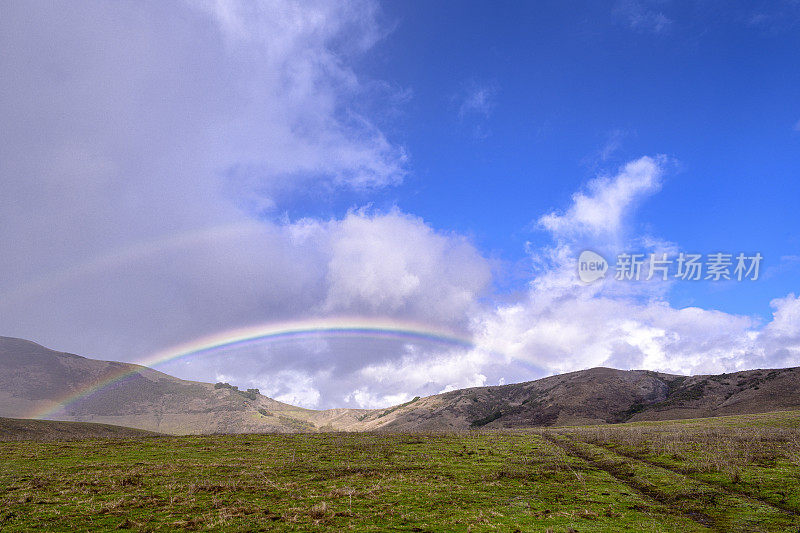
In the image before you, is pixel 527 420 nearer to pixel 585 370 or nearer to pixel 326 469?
pixel 585 370

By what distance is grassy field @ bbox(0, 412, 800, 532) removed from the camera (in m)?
19.9

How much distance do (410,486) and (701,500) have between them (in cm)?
1825

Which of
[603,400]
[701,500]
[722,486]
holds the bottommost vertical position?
[701,500]

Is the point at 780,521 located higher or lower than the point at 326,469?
higher

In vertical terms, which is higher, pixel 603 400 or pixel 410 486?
pixel 603 400

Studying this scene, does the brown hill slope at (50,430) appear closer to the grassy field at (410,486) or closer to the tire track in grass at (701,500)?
the grassy field at (410,486)

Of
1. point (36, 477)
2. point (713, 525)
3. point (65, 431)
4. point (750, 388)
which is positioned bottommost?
point (65, 431)

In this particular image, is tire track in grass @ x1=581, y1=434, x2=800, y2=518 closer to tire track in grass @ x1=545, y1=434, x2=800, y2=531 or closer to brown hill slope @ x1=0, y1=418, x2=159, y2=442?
tire track in grass @ x1=545, y1=434, x2=800, y2=531

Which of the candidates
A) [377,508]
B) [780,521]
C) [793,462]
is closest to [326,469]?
[377,508]

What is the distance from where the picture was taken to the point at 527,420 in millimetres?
135875

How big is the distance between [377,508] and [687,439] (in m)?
41.3

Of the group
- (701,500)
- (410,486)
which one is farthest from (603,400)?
(410,486)

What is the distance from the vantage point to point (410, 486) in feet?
90.2

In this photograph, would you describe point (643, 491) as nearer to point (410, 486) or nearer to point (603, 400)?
point (410, 486)
